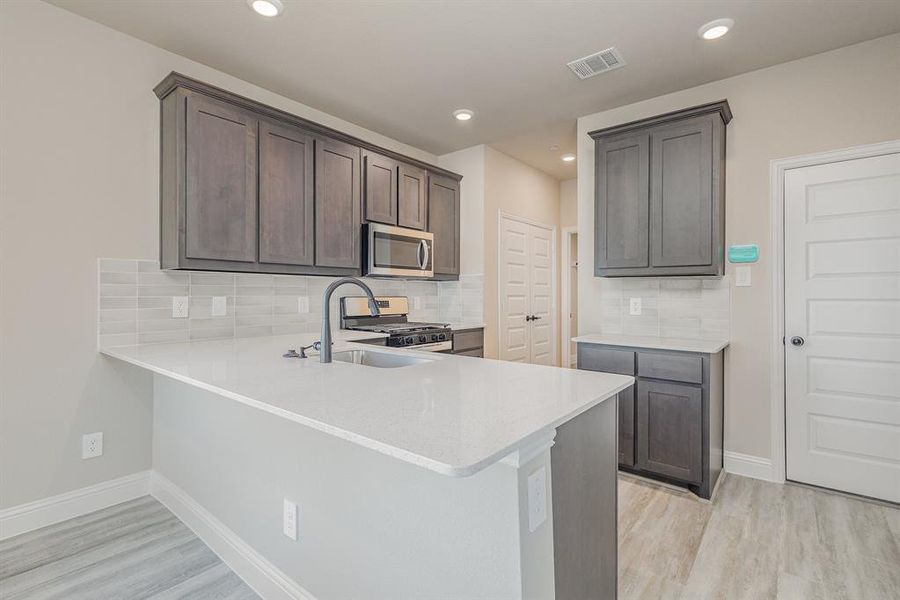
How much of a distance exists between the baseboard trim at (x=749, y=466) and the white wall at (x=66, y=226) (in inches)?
147

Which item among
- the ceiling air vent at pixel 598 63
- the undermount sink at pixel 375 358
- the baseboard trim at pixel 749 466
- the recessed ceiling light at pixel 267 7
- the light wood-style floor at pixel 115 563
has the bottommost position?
the light wood-style floor at pixel 115 563

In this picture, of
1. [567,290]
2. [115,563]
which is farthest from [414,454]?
[567,290]

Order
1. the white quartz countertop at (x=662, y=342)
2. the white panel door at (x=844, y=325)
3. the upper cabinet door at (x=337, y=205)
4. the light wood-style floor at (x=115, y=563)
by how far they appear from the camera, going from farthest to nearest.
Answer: the upper cabinet door at (x=337, y=205)
the white quartz countertop at (x=662, y=342)
the white panel door at (x=844, y=325)
the light wood-style floor at (x=115, y=563)

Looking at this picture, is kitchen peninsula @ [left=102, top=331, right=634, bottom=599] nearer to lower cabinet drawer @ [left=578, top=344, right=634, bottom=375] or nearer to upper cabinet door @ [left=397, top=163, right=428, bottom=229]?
lower cabinet drawer @ [left=578, top=344, right=634, bottom=375]

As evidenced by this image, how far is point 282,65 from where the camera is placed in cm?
281

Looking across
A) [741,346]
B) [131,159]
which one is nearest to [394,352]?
[131,159]

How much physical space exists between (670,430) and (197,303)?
3.05 metres

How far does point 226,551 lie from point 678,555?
2.05 metres

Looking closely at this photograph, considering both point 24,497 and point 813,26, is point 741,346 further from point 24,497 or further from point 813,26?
point 24,497

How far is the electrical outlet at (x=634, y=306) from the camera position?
3.36 metres

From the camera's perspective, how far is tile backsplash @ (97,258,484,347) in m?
2.42

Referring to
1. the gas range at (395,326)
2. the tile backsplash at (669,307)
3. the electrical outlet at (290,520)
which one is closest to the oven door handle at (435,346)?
the gas range at (395,326)

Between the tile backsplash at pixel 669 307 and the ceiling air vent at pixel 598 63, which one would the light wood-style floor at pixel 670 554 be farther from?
the ceiling air vent at pixel 598 63

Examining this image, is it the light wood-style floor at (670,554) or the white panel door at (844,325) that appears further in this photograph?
the white panel door at (844,325)
